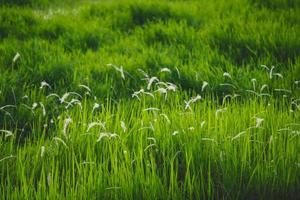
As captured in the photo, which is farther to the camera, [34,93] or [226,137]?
[34,93]

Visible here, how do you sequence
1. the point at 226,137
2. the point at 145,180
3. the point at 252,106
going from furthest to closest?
1. the point at 252,106
2. the point at 226,137
3. the point at 145,180

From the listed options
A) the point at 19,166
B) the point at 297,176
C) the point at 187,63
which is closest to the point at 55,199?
the point at 19,166

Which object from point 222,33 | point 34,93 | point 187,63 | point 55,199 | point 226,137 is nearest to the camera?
point 55,199

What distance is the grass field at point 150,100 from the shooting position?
2.19 meters

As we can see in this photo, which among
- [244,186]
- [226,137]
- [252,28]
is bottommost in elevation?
[244,186]

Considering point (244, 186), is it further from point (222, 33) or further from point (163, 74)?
point (222, 33)

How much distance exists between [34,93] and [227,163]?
1757mm

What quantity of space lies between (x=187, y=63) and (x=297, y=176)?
2.27 m

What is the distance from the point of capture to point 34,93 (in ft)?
11.1

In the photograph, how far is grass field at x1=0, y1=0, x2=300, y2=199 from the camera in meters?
2.19

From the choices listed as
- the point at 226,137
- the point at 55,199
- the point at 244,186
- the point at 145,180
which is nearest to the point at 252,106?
the point at 226,137

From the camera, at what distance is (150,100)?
3273 millimetres

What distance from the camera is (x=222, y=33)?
4.96m

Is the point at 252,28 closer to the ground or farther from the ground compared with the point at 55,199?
farther from the ground
